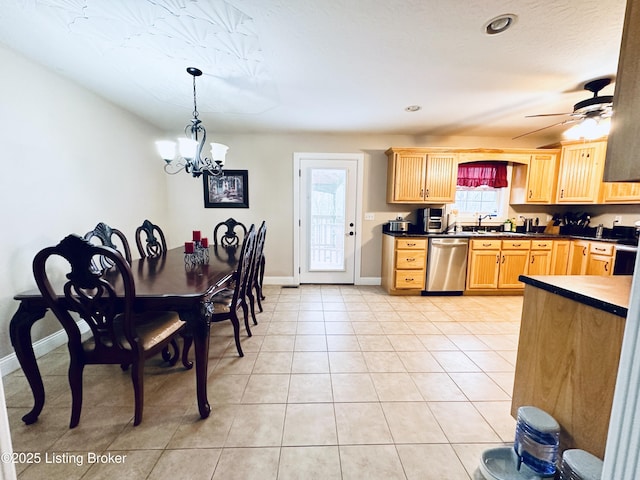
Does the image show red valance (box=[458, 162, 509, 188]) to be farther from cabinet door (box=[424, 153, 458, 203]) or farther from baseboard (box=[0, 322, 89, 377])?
baseboard (box=[0, 322, 89, 377])

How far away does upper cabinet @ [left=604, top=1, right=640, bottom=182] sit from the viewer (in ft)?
2.09

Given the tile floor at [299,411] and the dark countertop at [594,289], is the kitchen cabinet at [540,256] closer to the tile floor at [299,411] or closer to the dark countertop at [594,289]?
the tile floor at [299,411]

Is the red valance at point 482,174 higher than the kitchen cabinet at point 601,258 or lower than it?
higher

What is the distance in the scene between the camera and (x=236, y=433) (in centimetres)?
146

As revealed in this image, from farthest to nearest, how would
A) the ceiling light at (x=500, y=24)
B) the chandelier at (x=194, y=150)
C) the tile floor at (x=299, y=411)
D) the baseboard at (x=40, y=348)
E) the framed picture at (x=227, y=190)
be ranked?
the framed picture at (x=227, y=190)
the chandelier at (x=194, y=150)
the baseboard at (x=40, y=348)
the ceiling light at (x=500, y=24)
the tile floor at (x=299, y=411)

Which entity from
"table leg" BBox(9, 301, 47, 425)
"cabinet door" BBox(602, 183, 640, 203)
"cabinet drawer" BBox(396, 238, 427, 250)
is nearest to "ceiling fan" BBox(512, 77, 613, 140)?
"cabinet door" BBox(602, 183, 640, 203)

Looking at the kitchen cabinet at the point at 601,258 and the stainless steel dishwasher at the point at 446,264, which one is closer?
the kitchen cabinet at the point at 601,258

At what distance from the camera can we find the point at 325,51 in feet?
6.27

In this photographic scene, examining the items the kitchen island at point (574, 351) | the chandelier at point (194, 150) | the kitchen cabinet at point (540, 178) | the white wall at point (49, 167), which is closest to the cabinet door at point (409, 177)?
the kitchen cabinet at point (540, 178)

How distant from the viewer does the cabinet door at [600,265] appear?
3143 mm

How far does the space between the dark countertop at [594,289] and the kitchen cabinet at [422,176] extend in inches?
99.1

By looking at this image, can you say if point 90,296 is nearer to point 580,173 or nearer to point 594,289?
point 594,289

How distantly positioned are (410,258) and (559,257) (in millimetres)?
2044

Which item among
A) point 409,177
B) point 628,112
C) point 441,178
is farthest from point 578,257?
point 628,112
